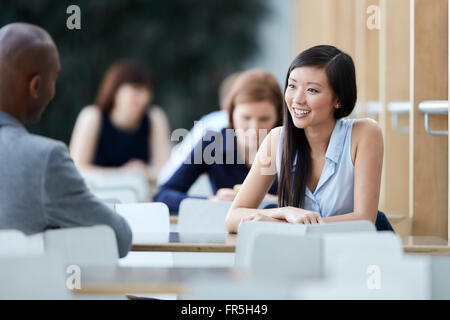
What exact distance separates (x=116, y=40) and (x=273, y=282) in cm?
1047

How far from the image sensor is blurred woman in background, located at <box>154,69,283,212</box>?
391 centimetres

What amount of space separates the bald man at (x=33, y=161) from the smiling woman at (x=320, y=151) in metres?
Answer: 0.65

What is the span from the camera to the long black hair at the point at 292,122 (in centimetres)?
280

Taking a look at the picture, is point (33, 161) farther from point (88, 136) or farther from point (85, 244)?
point (88, 136)

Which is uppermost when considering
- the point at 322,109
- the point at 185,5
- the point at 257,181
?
the point at 185,5

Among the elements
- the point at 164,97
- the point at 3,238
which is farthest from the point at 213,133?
the point at 164,97

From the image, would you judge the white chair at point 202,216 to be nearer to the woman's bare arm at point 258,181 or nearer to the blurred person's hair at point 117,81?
the woman's bare arm at point 258,181

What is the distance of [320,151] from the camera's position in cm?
290

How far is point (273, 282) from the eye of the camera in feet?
4.62

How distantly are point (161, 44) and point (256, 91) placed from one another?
7748 millimetres

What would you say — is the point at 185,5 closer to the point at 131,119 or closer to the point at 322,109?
the point at 131,119

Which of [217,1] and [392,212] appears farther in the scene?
[217,1]

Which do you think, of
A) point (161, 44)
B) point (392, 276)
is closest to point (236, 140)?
point (392, 276)

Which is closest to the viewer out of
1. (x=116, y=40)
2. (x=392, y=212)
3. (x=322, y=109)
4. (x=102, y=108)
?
(x=322, y=109)
